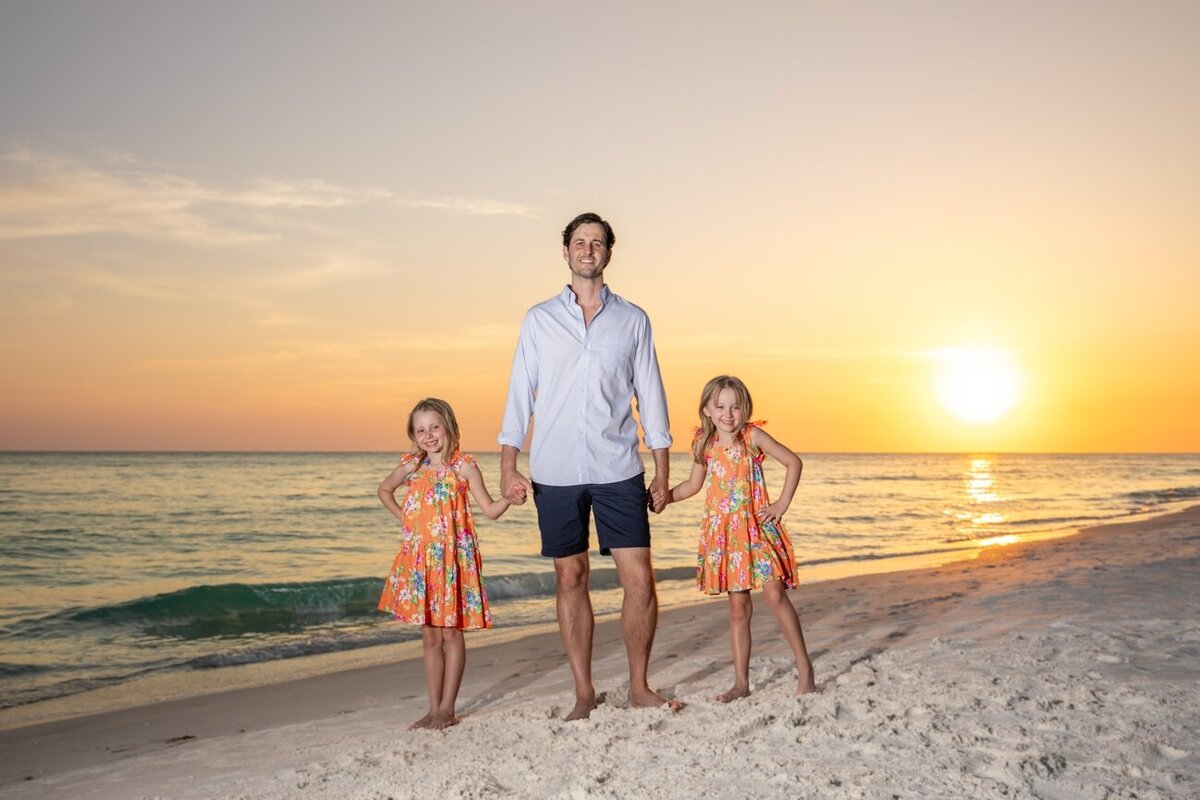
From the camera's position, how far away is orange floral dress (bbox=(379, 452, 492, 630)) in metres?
4.42

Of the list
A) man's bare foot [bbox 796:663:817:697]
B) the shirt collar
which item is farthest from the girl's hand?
the shirt collar

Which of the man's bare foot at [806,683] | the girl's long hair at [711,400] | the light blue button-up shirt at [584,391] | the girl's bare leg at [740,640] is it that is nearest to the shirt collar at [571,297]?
the light blue button-up shirt at [584,391]

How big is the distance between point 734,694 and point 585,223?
236 cm

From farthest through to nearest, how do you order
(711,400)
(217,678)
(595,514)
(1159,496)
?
(1159,496) < (217,678) < (711,400) < (595,514)

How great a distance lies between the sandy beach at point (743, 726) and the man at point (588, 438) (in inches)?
19.9

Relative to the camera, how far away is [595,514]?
4086mm

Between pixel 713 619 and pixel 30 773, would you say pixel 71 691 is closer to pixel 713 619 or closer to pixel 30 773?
pixel 30 773

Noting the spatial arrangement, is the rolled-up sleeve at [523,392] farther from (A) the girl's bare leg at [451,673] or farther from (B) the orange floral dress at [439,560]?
(A) the girl's bare leg at [451,673]

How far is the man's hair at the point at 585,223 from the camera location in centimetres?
422

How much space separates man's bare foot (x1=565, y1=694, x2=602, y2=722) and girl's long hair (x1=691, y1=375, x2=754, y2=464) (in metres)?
1.31

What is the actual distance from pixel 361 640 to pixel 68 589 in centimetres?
659

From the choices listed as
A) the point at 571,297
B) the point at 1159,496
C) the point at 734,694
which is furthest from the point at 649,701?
the point at 1159,496

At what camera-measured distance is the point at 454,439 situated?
4609 millimetres

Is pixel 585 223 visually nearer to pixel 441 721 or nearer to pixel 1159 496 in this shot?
pixel 441 721
